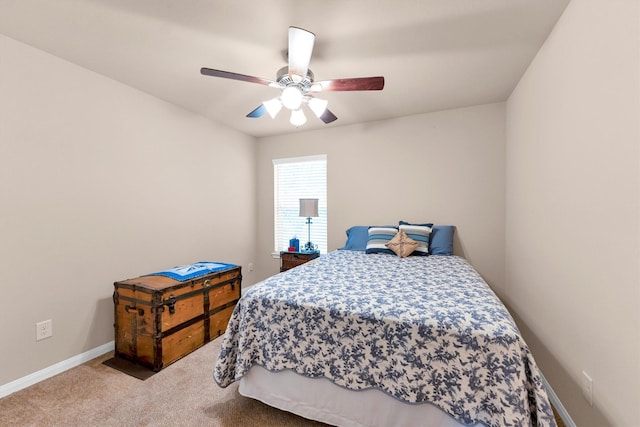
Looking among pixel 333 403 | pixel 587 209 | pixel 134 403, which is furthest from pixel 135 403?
pixel 587 209

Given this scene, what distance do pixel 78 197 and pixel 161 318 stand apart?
3.99ft

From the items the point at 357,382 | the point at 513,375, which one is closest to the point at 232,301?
the point at 357,382

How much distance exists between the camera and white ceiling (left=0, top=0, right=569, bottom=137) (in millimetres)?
1602

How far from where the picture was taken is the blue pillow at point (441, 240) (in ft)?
9.70

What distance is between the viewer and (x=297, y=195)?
4.15m

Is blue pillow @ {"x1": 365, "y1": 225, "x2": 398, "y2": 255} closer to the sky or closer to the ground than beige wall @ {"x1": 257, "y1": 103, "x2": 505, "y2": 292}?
closer to the ground

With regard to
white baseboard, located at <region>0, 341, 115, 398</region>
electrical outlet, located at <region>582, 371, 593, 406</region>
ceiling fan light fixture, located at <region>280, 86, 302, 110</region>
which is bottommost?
white baseboard, located at <region>0, 341, 115, 398</region>

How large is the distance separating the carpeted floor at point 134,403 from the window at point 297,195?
2.30 metres

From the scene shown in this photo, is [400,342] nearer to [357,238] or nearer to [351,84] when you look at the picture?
[351,84]

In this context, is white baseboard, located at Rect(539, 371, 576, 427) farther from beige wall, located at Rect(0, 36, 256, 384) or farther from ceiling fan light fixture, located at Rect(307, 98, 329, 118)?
beige wall, located at Rect(0, 36, 256, 384)

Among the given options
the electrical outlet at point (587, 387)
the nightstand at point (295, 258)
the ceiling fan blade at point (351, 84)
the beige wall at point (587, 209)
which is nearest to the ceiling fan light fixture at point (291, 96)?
the ceiling fan blade at point (351, 84)

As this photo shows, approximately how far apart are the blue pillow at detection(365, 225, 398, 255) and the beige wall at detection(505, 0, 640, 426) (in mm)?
1252

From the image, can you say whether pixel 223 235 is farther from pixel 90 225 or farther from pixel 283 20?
pixel 283 20

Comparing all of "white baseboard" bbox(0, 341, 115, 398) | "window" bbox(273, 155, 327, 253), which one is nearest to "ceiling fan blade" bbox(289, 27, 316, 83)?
"window" bbox(273, 155, 327, 253)
